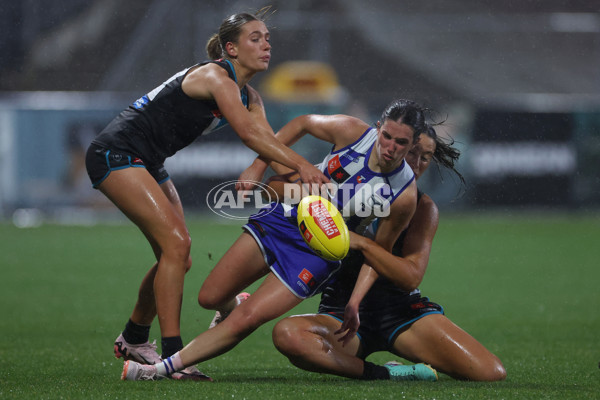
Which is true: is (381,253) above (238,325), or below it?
above

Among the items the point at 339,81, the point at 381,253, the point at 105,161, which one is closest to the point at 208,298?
the point at 105,161

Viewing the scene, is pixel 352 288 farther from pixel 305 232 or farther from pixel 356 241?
pixel 305 232

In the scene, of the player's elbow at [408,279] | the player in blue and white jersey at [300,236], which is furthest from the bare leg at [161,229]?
the player's elbow at [408,279]

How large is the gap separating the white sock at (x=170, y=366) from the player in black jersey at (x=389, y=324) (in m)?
0.48

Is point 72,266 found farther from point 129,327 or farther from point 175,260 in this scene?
point 175,260

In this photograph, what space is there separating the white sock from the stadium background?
7677mm

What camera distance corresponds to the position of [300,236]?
461cm

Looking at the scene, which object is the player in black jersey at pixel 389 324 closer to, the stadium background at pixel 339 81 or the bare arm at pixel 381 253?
the bare arm at pixel 381 253

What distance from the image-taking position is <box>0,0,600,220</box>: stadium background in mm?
14430

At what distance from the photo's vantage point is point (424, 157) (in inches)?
191

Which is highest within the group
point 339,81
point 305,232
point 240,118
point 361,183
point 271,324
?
point 339,81

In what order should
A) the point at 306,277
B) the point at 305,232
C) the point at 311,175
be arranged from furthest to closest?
the point at 306,277
the point at 305,232
the point at 311,175

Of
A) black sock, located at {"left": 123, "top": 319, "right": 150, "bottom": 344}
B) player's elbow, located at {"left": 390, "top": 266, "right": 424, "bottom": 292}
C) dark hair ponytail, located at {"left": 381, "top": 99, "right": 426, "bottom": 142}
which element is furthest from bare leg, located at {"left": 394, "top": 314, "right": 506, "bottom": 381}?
black sock, located at {"left": 123, "top": 319, "right": 150, "bottom": 344}

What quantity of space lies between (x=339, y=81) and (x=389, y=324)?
43.9 feet
